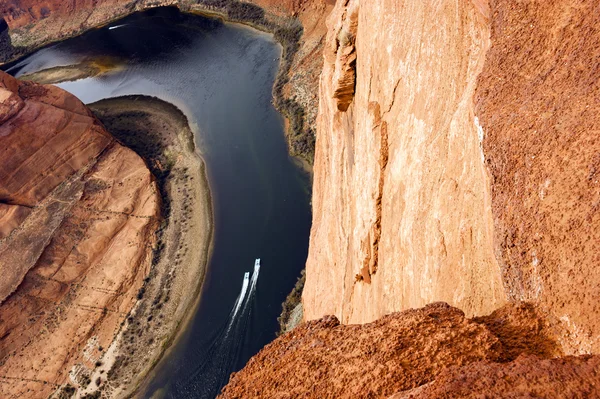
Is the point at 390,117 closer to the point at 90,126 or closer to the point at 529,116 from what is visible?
the point at 529,116

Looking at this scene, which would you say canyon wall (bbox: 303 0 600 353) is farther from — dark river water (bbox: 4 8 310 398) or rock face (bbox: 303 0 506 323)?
dark river water (bbox: 4 8 310 398)

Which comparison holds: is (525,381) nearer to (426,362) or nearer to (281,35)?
(426,362)

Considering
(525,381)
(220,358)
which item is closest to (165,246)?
(220,358)

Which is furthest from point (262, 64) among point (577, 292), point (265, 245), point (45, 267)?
point (577, 292)

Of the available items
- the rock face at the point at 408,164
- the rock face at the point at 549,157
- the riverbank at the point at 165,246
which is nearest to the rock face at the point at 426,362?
the rock face at the point at 549,157

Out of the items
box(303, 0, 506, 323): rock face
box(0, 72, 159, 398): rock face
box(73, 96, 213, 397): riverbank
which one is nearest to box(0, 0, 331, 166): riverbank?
box(73, 96, 213, 397): riverbank

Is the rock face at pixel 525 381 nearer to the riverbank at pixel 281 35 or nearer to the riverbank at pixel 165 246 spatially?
the riverbank at pixel 165 246
